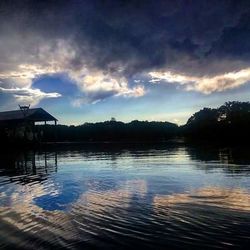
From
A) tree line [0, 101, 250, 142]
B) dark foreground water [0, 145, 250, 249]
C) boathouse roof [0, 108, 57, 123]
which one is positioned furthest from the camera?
tree line [0, 101, 250, 142]

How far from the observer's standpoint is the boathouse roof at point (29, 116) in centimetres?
5150

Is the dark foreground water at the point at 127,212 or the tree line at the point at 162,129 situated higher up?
the tree line at the point at 162,129

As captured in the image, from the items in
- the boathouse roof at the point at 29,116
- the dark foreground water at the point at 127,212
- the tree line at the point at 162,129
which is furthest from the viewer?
the tree line at the point at 162,129

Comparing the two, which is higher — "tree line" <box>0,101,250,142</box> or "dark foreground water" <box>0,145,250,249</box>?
"tree line" <box>0,101,250,142</box>

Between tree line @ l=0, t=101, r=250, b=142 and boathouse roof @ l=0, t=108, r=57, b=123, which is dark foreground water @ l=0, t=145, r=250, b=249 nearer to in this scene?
boathouse roof @ l=0, t=108, r=57, b=123

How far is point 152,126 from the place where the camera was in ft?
268

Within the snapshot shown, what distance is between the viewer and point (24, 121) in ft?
173

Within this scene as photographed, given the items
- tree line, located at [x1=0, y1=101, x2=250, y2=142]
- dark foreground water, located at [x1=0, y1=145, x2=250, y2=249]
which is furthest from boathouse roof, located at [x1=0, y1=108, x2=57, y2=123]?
dark foreground water, located at [x1=0, y1=145, x2=250, y2=249]

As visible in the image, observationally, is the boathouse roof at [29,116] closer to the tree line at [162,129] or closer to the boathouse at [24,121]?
the boathouse at [24,121]

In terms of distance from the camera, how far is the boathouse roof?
51500 millimetres

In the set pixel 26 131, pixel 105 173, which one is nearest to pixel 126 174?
pixel 105 173

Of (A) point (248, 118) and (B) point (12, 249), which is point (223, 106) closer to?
(A) point (248, 118)

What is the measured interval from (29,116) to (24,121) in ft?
7.74

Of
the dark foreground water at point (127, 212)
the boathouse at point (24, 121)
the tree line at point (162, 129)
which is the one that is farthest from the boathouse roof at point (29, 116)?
the dark foreground water at point (127, 212)
